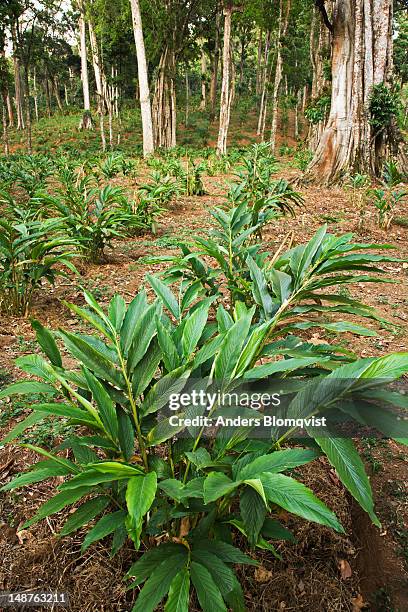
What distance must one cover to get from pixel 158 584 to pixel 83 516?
1.08 ft

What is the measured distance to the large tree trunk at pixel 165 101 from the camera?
1734cm

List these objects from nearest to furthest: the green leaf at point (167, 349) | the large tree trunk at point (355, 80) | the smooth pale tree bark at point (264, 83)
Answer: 1. the green leaf at point (167, 349)
2. the large tree trunk at point (355, 80)
3. the smooth pale tree bark at point (264, 83)

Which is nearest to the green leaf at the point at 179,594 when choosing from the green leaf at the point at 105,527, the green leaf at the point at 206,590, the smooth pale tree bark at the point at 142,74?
the green leaf at the point at 206,590

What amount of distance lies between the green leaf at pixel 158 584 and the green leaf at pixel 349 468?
483 mm

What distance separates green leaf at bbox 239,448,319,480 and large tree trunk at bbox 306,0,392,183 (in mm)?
8240

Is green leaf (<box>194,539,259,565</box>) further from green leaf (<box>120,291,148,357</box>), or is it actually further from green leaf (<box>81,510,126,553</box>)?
green leaf (<box>120,291,148,357</box>)

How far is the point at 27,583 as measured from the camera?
1568mm

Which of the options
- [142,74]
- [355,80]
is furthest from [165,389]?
[142,74]

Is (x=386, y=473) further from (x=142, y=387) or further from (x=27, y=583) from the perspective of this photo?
(x=27, y=583)

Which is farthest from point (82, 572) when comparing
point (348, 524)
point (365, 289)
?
point (365, 289)

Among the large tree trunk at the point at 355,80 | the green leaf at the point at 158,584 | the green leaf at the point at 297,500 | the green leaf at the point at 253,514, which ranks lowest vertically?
the green leaf at the point at 158,584

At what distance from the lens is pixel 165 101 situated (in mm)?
18109

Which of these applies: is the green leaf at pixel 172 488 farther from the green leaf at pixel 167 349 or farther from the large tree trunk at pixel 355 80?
the large tree trunk at pixel 355 80

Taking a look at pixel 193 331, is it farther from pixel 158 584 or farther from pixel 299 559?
pixel 299 559
